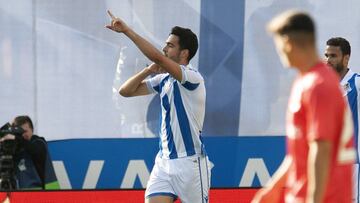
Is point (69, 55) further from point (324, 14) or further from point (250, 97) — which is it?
point (324, 14)

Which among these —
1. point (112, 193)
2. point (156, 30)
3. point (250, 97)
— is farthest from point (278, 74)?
point (112, 193)

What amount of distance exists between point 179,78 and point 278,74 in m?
2.24

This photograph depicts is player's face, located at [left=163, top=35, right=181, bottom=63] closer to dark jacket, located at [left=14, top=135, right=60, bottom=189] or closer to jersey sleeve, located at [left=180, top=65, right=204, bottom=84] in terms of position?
jersey sleeve, located at [left=180, top=65, right=204, bottom=84]

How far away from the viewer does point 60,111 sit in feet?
29.4

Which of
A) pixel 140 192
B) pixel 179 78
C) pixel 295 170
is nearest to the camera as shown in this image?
pixel 295 170

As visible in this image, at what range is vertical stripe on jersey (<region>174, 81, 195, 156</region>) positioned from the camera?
22.7 feet

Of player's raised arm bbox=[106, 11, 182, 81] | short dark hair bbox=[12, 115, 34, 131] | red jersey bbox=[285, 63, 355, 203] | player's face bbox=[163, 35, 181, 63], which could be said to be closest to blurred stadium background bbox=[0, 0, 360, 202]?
short dark hair bbox=[12, 115, 34, 131]

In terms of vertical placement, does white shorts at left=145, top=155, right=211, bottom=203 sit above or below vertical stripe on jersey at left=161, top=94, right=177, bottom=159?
below

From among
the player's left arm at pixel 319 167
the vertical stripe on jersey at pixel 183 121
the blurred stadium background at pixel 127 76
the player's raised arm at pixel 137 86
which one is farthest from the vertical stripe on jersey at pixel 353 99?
the player's left arm at pixel 319 167

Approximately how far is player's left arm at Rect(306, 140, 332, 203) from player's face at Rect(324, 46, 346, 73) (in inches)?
133

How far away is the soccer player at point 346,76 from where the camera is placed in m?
7.16

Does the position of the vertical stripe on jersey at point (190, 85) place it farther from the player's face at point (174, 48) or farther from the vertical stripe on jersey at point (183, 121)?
the player's face at point (174, 48)

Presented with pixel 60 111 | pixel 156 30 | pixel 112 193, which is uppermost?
pixel 156 30

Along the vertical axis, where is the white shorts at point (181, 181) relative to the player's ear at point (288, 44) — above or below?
below
